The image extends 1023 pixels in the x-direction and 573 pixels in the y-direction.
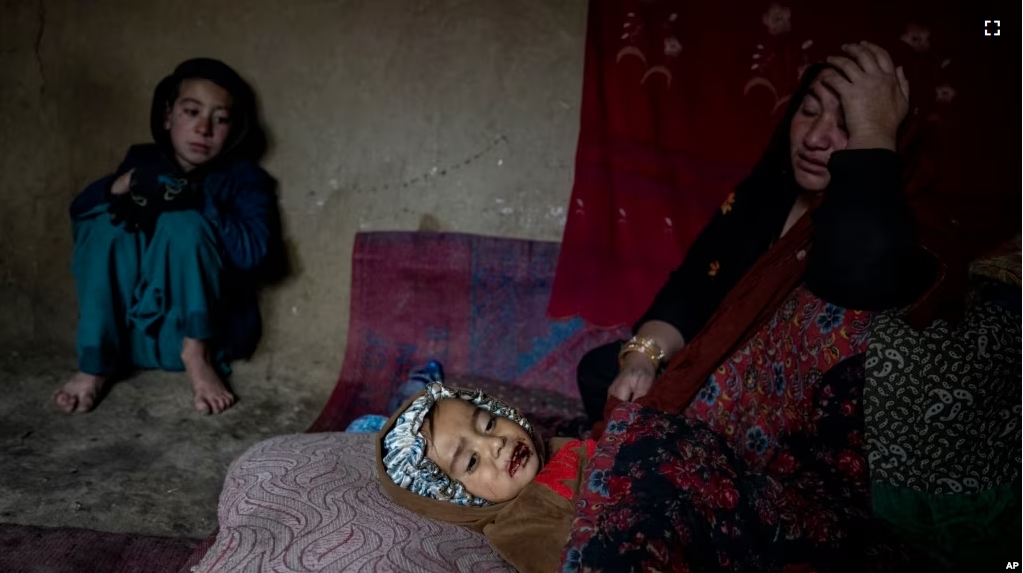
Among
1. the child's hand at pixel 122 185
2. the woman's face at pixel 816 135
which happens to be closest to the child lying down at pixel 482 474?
the woman's face at pixel 816 135

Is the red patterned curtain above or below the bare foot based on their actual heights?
above

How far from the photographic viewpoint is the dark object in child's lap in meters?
2.96

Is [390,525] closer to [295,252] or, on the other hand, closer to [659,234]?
[659,234]

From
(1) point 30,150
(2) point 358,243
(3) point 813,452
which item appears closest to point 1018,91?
(3) point 813,452

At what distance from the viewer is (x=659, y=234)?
122 inches

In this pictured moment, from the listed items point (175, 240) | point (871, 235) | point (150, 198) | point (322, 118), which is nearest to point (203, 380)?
point (175, 240)

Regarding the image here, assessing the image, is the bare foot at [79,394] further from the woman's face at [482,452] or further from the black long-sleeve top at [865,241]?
the black long-sleeve top at [865,241]

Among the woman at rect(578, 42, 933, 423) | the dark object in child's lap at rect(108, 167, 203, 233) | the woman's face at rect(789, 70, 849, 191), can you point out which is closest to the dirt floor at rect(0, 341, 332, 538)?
the dark object in child's lap at rect(108, 167, 203, 233)

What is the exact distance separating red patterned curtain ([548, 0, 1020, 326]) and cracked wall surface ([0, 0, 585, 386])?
0.18 meters

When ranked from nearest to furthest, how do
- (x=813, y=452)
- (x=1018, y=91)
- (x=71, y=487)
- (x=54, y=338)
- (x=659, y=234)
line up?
(x=813, y=452)
(x=71, y=487)
(x=1018, y=91)
(x=659, y=234)
(x=54, y=338)

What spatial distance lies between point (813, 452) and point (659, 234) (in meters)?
1.42

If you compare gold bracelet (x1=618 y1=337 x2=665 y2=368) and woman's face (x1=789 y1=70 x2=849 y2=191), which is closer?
woman's face (x1=789 y1=70 x2=849 y2=191)

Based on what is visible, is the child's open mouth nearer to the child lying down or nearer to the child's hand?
the child lying down

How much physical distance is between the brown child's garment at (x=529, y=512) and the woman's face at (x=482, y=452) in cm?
4
